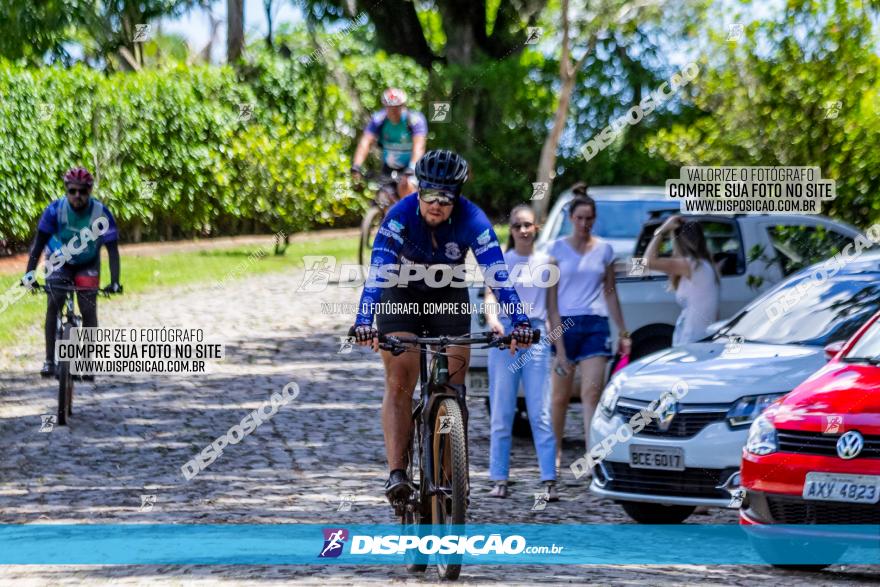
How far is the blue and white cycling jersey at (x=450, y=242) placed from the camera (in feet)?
28.6

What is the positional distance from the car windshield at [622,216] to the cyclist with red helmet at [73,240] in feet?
17.7

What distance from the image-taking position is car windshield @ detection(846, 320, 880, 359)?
945 centimetres

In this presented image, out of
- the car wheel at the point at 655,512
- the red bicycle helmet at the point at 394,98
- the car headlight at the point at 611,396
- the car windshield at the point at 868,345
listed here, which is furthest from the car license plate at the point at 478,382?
the red bicycle helmet at the point at 394,98

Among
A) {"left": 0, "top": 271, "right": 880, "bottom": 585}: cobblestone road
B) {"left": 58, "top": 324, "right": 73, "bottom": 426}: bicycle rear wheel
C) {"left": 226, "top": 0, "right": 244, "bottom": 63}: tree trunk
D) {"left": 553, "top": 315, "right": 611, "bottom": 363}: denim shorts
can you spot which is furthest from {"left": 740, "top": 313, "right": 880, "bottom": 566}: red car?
{"left": 226, "top": 0, "right": 244, "bottom": 63}: tree trunk

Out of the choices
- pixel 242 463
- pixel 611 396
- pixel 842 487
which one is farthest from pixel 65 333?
pixel 842 487

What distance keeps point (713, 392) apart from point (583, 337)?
2108mm

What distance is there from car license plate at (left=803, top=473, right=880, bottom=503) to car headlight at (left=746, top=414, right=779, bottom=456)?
1.09 ft

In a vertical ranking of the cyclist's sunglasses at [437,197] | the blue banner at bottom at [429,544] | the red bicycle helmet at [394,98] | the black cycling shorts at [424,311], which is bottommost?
the blue banner at bottom at [429,544]

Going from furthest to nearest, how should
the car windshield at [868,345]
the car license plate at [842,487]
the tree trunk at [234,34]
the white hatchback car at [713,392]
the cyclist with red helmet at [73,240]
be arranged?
the tree trunk at [234,34] < the cyclist with red helmet at [73,240] < the white hatchback car at [713,392] < the car windshield at [868,345] < the car license plate at [842,487]

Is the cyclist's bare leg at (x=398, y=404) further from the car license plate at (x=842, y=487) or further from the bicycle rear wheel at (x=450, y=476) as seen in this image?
the car license plate at (x=842, y=487)

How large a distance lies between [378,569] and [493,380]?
3.19 metres

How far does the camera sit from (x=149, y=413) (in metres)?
14.9

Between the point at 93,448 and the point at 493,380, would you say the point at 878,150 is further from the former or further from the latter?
the point at 93,448

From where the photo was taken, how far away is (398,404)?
8.80 meters
